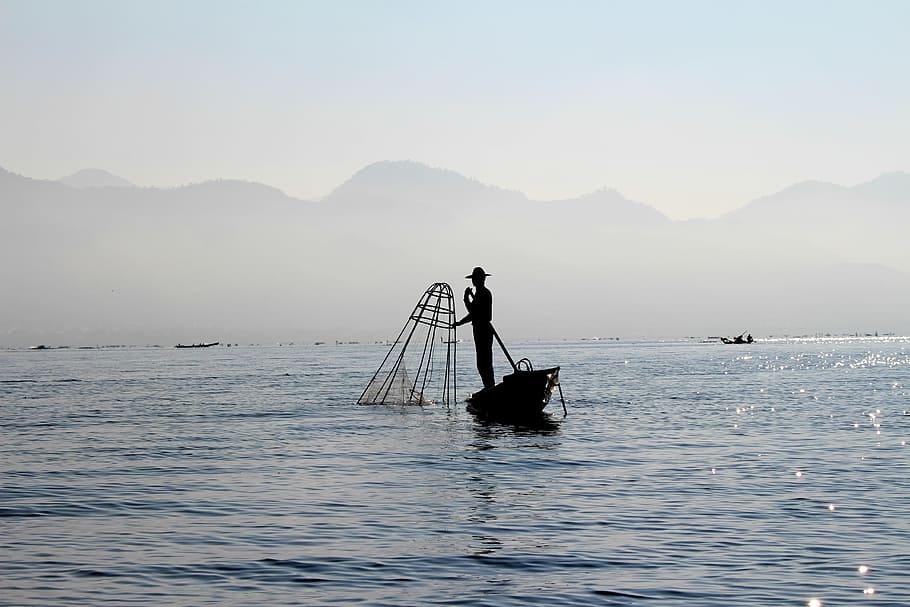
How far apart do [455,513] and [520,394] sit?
56.8ft

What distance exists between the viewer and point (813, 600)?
416 inches

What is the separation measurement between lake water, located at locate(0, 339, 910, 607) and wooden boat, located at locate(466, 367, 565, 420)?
1.41 metres

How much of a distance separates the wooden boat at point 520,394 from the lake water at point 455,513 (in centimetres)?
141

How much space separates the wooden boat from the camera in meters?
32.8

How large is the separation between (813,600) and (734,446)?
1595 cm

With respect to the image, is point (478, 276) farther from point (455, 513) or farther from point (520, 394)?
point (455, 513)

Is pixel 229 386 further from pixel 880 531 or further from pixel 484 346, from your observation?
pixel 880 531

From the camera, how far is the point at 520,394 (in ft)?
108

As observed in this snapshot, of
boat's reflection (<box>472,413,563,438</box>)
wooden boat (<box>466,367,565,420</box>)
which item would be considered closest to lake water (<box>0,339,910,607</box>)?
boat's reflection (<box>472,413,563,438</box>)

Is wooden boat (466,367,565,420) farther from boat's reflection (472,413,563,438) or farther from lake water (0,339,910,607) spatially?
lake water (0,339,910,607)

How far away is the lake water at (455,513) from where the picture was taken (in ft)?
36.7

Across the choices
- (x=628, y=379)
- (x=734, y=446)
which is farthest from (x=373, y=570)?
(x=628, y=379)

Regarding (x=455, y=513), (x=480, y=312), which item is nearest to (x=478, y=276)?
(x=480, y=312)

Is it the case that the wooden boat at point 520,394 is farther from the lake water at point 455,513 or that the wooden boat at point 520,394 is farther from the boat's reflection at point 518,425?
the lake water at point 455,513
